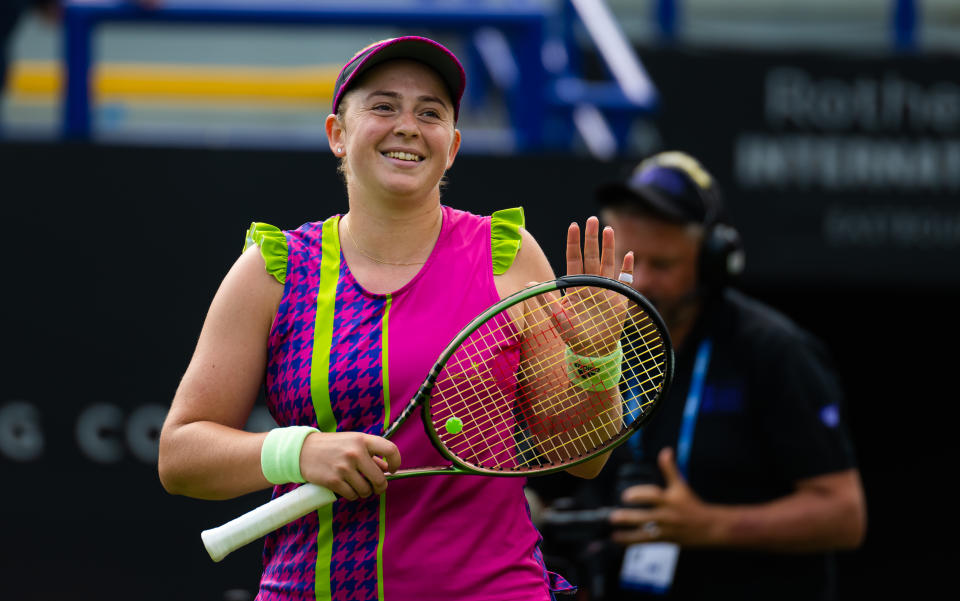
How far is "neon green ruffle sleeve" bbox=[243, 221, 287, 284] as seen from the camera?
7.57 ft

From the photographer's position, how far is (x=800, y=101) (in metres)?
5.52

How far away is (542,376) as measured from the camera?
2369 mm

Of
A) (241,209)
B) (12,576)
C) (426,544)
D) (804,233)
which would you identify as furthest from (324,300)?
(804,233)

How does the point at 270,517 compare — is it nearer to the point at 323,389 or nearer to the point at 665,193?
the point at 323,389

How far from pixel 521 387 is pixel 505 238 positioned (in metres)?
0.27

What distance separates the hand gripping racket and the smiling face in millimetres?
289

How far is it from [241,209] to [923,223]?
2819 mm

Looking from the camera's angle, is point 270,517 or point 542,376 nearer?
point 270,517

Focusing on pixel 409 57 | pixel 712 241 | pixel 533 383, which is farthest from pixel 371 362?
pixel 712 241

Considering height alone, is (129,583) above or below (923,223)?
below

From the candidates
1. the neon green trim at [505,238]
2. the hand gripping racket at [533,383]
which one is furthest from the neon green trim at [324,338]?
the neon green trim at [505,238]

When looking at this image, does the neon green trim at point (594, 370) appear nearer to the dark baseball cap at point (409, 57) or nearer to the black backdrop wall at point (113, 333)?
the dark baseball cap at point (409, 57)

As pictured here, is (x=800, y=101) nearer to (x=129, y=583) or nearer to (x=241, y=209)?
(x=241, y=209)

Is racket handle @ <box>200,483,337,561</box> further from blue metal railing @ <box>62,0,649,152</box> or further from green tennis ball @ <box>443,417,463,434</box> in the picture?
blue metal railing @ <box>62,0,649,152</box>
